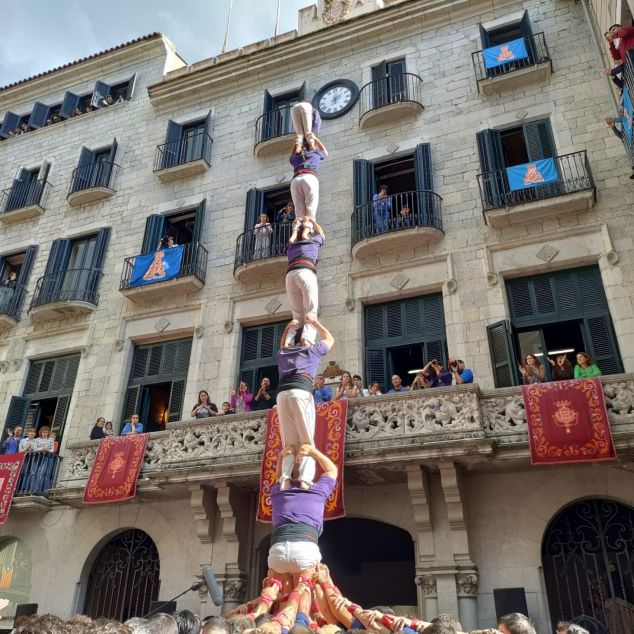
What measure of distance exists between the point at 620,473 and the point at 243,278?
9.67 m

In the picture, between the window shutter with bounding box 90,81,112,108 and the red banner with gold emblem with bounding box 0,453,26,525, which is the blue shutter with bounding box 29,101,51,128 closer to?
the window shutter with bounding box 90,81,112,108

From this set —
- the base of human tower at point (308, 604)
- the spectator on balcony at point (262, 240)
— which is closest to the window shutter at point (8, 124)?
the spectator on balcony at point (262, 240)

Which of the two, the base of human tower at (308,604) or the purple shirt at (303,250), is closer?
the base of human tower at (308,604)

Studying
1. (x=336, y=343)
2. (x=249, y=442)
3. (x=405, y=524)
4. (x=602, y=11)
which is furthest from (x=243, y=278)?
(x=602, y=11)

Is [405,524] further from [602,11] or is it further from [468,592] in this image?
[602,11]

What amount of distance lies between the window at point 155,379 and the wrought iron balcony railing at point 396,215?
5.49 meters

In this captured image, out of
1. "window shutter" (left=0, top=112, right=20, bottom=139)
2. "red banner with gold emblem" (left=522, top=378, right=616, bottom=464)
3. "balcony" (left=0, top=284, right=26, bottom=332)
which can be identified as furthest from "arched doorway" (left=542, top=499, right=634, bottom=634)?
"window shutter" (left=0, top=112, right=20, bottom=139)

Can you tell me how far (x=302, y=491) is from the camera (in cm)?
736

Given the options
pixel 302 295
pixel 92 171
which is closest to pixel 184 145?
pixel 92 171

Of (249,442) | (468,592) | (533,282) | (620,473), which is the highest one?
(533,282)

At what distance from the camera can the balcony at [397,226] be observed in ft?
46.3

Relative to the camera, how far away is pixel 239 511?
12.3 meters

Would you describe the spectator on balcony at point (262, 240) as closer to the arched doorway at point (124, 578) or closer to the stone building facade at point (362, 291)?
the stone building facade at point (362, 291)

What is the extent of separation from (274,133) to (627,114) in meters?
9.75
